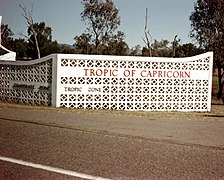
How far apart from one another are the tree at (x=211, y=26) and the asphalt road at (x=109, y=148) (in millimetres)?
27217

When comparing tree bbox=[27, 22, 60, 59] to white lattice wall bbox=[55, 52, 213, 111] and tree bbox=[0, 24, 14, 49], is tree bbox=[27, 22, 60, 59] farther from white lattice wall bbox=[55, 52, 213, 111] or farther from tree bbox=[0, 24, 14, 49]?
white lattice wall bbox=[55, 52, 213, 111]

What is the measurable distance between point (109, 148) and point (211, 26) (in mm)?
34281

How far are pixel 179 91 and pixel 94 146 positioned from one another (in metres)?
12.5

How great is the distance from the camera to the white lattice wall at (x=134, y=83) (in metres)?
18.8

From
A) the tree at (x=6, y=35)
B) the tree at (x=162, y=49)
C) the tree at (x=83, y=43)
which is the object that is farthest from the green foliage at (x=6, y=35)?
the tree at (x=162, y=49)

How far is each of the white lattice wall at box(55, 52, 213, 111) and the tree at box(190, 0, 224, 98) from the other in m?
18.8

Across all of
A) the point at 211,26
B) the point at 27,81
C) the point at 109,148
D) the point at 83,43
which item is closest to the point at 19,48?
the point at 83,43

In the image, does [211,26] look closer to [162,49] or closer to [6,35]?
[162,49]

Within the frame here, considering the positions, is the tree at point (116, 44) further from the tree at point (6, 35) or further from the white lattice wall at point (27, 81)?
the white lattice wall at point (27, 81)

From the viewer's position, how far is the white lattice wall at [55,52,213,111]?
18797mm

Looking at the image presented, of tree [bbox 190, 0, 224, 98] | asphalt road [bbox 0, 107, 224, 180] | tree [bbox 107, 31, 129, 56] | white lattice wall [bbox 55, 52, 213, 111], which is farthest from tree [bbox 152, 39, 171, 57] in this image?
asphalt road [bbox 0, 107, 224, 180]

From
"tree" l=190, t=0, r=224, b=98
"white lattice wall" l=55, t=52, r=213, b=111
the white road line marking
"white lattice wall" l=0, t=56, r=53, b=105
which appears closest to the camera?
the white road line marking

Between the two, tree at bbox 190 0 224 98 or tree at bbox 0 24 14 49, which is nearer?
Answer: tree at bbox 190 0 224 98

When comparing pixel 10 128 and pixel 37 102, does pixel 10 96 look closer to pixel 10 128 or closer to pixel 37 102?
pixel 37 102
